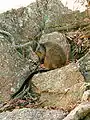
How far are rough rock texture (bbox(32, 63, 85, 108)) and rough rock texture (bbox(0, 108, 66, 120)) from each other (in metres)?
0.32

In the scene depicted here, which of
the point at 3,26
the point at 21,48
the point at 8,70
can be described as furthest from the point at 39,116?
the point at 3,26

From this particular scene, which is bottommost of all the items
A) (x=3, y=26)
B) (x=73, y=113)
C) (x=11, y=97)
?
(x=73, y=113)

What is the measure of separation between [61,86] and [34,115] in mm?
923

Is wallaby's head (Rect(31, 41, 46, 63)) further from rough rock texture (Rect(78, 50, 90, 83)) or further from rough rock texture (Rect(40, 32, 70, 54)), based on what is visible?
rough rock texture (Rect(78, 50, 90, 83))

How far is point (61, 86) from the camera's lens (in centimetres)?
455

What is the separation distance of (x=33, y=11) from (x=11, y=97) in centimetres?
200

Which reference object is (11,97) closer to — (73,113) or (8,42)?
(8,42)

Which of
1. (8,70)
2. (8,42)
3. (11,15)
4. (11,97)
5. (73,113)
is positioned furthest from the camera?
(11,15)

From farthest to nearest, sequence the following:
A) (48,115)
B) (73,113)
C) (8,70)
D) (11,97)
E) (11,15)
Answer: (11,15) → (8,70) → (11,97) → (48,115) → (73,113)

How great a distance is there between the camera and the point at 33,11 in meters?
6.28

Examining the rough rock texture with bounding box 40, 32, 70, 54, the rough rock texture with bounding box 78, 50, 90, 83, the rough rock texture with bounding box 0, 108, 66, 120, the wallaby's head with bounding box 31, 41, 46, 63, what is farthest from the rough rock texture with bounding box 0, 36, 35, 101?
the rough rock texture with bounding box 0, 108, 66, 120

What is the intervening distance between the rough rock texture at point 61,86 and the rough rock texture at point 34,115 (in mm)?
320

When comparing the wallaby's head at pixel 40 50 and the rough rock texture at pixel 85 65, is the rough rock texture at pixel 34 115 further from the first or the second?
the wallaby's head at pixel 40 50

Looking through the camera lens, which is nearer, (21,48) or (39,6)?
(21,48)
